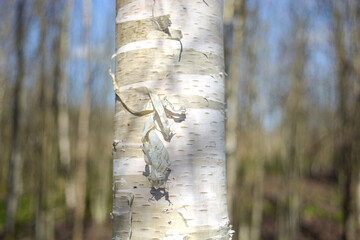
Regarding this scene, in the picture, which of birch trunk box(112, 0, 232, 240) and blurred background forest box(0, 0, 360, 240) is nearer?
birch trunk box(112, 0, 232, 240)

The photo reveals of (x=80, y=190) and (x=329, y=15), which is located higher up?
(x=329, y=15)

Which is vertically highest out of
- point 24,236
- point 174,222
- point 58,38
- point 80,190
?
point 58,38

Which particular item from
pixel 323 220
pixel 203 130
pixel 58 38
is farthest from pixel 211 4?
pixel 323 220

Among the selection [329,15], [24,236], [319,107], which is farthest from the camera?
[319,107]

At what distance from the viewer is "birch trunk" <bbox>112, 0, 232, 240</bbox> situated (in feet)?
2.83

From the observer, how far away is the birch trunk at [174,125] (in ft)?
2.83

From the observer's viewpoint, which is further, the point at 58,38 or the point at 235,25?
the point at 58,38

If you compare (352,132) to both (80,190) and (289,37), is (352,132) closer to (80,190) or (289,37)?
(289,37)

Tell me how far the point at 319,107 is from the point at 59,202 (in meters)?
11.5

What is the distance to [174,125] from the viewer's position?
34.8 inches

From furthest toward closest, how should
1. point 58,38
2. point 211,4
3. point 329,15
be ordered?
1. point 58,38
2. point 329,15
3. point 211,4

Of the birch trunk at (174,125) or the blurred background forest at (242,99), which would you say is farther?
the blurred background forest at (242,99)

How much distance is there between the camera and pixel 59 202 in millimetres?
13453

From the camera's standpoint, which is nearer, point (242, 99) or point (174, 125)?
point (174, 125)
